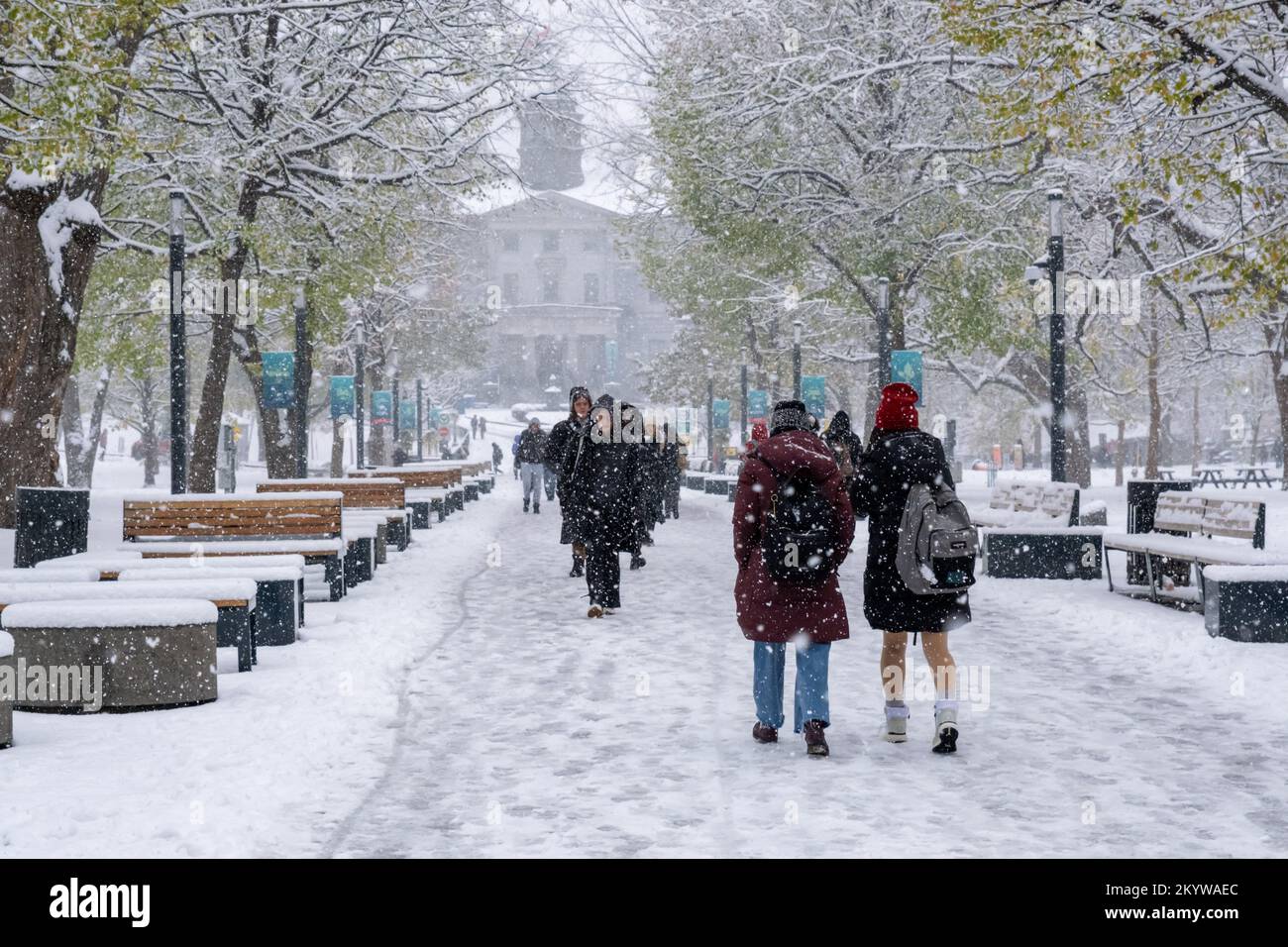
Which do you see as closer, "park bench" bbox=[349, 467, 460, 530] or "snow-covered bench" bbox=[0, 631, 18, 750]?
"snow-covered bench" bbox=[0, 631, 18, 750]

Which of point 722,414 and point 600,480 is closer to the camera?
point 600,480

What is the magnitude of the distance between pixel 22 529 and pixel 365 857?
10495 mm

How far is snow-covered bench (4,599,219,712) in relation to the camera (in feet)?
27.5

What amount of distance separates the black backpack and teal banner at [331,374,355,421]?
23874 millimetres

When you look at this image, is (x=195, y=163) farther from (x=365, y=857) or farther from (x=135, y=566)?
(x=365, y=857)

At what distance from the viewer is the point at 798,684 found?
26.0 ft

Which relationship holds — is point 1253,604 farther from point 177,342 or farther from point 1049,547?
point 177,342

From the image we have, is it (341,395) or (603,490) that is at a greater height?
(341,395)

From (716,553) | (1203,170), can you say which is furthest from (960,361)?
(1203,170)

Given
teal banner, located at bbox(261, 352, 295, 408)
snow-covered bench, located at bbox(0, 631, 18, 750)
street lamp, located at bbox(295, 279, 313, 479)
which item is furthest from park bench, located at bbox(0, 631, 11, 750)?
street lamp, located at bbox(295, 279, 313, 479)

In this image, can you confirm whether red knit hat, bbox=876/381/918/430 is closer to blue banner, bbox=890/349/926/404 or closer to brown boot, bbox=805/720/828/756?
brown boot, bbox=805/720/828/756

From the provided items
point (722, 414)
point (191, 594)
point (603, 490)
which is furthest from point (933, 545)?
point (722, 414)

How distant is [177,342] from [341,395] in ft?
46.7
